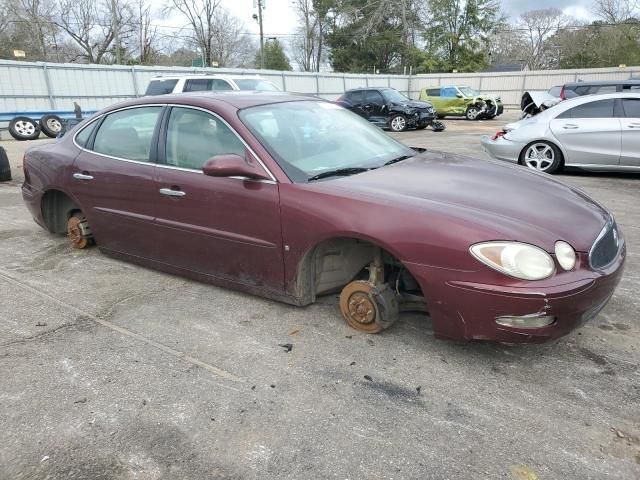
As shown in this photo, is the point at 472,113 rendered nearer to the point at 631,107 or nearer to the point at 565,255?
the point at 631,107

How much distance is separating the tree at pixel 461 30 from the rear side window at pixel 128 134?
4396 centimetres

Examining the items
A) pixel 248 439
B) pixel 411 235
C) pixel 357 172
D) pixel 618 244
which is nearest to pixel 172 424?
pixel 248 439

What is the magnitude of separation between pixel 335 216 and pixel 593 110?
6.99m

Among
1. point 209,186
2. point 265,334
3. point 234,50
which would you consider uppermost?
point 234,50

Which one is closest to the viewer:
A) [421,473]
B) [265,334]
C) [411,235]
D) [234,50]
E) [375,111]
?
[421,473]

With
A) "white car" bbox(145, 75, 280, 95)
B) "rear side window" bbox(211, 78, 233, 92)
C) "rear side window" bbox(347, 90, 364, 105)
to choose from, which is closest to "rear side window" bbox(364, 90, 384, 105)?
"rear side window" bbox(347, 90, 364, 105)

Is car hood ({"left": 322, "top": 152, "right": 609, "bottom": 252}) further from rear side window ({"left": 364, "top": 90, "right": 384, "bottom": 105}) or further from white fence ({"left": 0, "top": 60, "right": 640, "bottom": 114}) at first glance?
white fence ({"left": 0, "top": 60, "right": 640, "bottom": 114})

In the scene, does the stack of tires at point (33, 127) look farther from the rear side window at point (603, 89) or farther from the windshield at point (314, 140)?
the rear side window at point (603, 89)

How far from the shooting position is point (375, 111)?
18.4 metres

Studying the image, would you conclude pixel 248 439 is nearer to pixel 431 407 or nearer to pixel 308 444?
pixel 308 444

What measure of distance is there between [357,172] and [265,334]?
1.22 m

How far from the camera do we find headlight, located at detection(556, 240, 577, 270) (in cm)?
258

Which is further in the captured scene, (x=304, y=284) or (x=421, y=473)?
(x=304, y=284)

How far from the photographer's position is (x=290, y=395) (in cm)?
263
